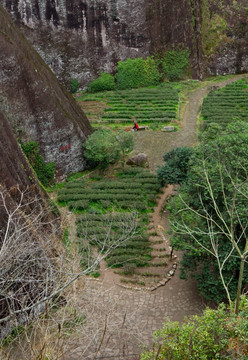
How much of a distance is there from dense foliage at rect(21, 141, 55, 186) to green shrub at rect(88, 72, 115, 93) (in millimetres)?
23372

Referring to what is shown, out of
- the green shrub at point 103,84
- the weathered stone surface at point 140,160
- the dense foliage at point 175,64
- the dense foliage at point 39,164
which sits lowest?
the weathered stone surface at point 140,160

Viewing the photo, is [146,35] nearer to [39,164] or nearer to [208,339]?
[39,164]

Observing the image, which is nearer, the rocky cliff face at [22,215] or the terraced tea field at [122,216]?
the rocky cliff face at [22,215]

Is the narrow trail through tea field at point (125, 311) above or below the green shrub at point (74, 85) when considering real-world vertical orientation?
below

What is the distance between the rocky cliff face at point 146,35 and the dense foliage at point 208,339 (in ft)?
135

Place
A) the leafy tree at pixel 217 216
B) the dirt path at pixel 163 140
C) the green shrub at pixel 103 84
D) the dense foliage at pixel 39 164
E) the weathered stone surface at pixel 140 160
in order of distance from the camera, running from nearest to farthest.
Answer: the leafy tree at pixel 217 216, the dense foliage at pixel 39 164, the weathered stone surface at pixel 140 160, the dirt path at pixel 163 140, the green shrub at pixel 103 84

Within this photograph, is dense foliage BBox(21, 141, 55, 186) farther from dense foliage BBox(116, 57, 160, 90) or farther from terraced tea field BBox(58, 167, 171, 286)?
dense foliage BBox(116, 57, 160, 90)

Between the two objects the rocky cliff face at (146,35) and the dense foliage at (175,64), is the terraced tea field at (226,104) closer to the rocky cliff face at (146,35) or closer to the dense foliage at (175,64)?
the rocky cliff face at (146,35)

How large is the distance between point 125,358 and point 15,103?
59.6 ft

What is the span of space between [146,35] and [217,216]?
122 feet

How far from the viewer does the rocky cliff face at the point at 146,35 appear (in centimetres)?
4731

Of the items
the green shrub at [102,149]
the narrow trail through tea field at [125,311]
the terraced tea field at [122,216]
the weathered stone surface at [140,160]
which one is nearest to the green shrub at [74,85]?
the green shrub at [102,149]

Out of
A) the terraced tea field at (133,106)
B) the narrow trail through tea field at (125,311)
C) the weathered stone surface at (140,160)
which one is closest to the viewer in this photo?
the narrow trail through tea field at (125,311)

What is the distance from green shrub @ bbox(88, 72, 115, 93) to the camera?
157 feet
